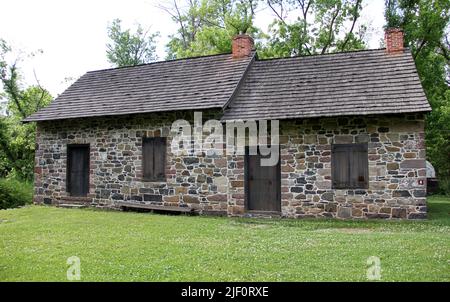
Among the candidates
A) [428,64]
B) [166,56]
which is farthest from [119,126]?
[166,56]

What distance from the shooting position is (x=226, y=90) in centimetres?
1334

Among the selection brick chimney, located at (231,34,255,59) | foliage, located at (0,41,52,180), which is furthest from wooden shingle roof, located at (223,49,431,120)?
foliage, located at (0,41,52,180)

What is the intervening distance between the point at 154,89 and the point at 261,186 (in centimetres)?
545

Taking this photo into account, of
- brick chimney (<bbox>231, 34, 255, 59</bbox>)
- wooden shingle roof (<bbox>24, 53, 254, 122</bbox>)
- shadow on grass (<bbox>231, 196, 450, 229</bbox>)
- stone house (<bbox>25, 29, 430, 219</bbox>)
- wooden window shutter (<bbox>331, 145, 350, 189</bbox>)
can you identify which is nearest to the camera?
shadow on grass (<bbox>231, 196, 450, 229</bbox>)

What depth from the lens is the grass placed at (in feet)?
19.1

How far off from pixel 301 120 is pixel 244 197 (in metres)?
2.79

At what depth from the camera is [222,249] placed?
743cm

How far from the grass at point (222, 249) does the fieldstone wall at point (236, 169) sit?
0.77 m

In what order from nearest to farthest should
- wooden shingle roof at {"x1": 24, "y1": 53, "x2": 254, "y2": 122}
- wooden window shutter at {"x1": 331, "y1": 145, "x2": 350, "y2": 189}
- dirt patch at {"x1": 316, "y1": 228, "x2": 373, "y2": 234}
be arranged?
dirt patch at {"x1": 316, "y1": 228, "x2": 373, "y2": 234} < wooden window shutter at {"x1": 331, "y1": 145, "x2": 350, "y2": 189} < wooden shingle roof at {"x1": 24, "y1": 53, "x2": 254, "y2": 122}

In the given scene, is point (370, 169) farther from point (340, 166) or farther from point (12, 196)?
point (12, 196)

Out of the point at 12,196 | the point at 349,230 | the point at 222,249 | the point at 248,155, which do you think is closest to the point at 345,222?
the point at 349,230

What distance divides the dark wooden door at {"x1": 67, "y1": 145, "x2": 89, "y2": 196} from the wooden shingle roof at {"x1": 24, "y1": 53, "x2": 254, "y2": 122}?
127 centimetres

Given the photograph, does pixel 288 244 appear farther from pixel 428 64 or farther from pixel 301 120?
pixel 428 64

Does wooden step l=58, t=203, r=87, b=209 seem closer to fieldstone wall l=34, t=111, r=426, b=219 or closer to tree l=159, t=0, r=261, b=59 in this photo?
fieldstone wall l=34, t=111, r=426, b=219
